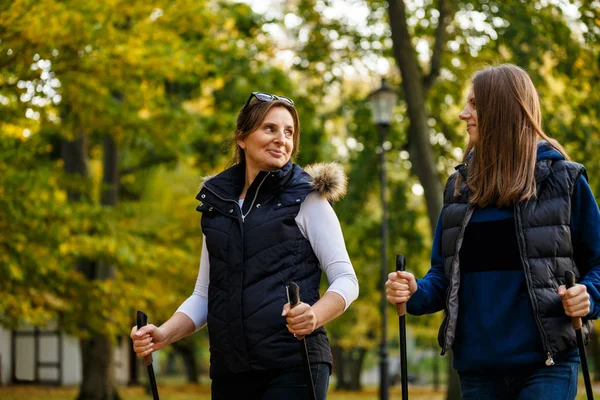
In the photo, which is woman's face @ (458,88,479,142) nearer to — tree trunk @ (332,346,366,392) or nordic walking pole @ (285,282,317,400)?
nordic walking pole @ (285,282,317,400)

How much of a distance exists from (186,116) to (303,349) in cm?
1565

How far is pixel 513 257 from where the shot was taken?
3.59 m

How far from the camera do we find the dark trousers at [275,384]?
11.9ft

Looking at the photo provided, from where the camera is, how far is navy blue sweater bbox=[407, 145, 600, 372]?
3.54 metres

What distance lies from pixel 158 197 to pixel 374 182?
26.9 feet

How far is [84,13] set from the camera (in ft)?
39.2

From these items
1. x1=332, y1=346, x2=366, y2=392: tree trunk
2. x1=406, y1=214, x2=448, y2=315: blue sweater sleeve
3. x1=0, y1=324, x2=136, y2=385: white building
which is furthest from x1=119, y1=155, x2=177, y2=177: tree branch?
x1=406, y1=214, x2=448, y2=315: blue sweater sleeve

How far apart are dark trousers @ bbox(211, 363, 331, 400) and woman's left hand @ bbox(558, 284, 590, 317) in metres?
0.91

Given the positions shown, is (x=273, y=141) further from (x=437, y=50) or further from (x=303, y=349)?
(x=437, y=50)

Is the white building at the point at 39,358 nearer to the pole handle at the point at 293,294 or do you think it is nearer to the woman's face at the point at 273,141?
the woman's face at the point at 273,141

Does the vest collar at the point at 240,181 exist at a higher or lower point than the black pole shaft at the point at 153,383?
higher

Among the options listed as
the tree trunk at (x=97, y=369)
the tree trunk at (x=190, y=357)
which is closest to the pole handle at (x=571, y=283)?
the tree trunk at (x=97, y=369)

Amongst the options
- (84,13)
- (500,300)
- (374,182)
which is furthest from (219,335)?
(374,182)

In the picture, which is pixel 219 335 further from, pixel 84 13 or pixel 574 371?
pixel 84 13
